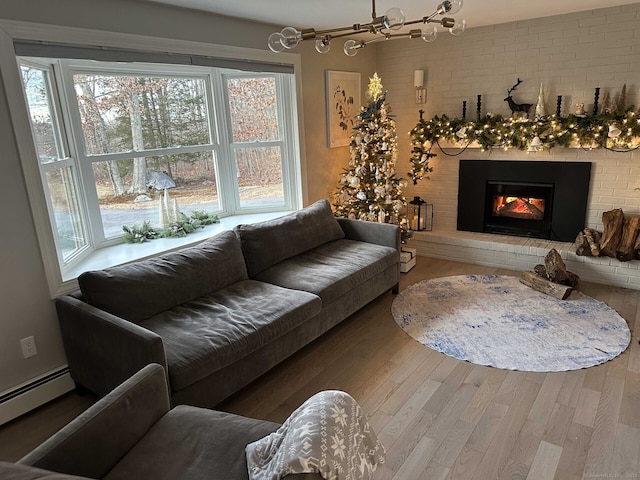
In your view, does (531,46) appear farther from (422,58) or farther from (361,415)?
(361,415)

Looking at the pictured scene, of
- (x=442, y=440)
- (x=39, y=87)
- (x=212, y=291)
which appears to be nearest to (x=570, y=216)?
(x=442, y=440)

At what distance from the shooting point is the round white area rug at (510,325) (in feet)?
9.46

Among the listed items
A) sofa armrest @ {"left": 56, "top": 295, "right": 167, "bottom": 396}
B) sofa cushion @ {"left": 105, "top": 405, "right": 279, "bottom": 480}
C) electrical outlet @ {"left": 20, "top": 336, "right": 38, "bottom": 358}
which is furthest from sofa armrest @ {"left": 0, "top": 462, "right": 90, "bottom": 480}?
electrical outlet @ {"left": 20, "top": 336, "right": 38, "bottom": 358}

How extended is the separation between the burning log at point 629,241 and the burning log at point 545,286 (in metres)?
0.62

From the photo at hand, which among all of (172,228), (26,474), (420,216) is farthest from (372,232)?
(26,474)

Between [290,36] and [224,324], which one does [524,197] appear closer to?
[290,36]

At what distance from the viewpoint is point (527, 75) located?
14.2ft

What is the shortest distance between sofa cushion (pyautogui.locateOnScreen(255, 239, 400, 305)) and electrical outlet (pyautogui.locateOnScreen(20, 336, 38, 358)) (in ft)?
4.73

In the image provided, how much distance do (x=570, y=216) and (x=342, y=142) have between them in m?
2.45

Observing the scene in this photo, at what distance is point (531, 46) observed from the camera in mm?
4242

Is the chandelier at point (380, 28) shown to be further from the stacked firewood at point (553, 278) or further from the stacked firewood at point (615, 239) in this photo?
the stacked firewood at point (615, 239)

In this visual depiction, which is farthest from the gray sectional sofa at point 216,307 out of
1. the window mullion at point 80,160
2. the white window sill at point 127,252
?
the window mullion at point 80,160

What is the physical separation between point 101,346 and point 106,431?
2.97 feet

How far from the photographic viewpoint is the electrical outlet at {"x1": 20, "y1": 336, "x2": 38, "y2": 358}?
99.2 inches
